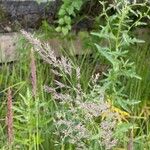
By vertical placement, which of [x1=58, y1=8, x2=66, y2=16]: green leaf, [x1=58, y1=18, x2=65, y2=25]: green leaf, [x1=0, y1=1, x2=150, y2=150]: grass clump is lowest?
[x1=0, y1=1, x2=150, y2=150]: grass clump

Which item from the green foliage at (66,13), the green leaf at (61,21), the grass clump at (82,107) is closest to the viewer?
the grass clump at (82,107)

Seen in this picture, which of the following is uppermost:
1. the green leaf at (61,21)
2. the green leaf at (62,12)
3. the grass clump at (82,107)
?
the green leaf at (62,12)

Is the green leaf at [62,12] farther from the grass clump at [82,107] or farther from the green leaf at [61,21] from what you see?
the grass clump at [82,107]

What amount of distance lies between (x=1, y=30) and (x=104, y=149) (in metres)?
2.09

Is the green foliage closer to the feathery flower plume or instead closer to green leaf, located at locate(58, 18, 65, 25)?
green leaf, located at locate(58, 18, 65, 25)

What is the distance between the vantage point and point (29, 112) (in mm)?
2355

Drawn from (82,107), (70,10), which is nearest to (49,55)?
(82,107)

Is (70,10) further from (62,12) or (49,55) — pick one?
(49,55)

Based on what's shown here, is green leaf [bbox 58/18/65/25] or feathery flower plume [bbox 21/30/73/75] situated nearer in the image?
feathery flower plume [bbox 21/30/73/75]

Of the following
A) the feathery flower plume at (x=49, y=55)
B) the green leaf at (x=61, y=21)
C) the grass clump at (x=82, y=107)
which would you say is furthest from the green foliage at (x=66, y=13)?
the feathery flower plume at (x=49, y=55)

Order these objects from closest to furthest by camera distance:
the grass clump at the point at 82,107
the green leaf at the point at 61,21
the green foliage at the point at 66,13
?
the grass clump at the point at 82,107
the green foliage at the point at 66,13
the green leaf at the point at 61,21

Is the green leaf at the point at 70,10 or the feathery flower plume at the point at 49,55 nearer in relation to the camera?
the feathery flower plume at the point at 49,55

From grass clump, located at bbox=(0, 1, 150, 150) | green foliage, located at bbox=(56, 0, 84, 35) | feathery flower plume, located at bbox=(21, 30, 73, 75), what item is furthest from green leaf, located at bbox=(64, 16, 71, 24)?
feathery flower plume, located at bbox=(21, 30, 73, 75)

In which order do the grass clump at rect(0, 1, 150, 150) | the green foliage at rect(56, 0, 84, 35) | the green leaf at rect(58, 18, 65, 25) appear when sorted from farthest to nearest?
the green leaf at rect(58, 18, 65, 25)
the green foliage at rect(56, 0, 84, 35)
the grass clump at rect(0, 1, 150, 150)
